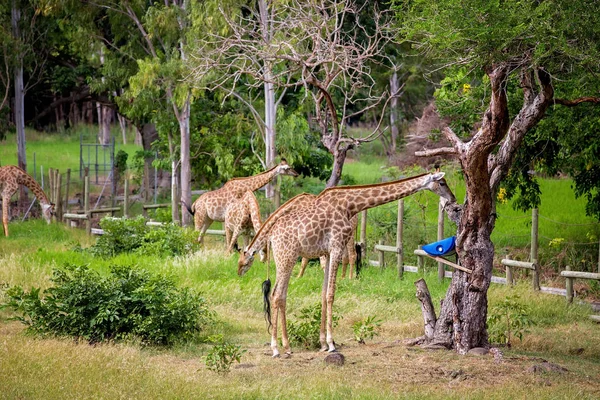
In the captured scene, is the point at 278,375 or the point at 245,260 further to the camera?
the point at 245,260

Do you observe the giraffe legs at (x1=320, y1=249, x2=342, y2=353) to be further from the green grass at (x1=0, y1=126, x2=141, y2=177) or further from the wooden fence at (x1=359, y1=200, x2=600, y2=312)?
the green grass at (x1=0, y1=126, x2=141, y2=177)

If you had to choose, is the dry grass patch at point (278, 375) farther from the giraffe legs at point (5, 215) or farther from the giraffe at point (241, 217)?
→ the giraffe legs at point (5, 215)

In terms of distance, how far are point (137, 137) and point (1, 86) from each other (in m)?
19.0

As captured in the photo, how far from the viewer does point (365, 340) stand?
1353cm

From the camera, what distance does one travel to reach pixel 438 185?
1254 centimetres

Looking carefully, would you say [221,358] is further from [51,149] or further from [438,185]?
[51,149]

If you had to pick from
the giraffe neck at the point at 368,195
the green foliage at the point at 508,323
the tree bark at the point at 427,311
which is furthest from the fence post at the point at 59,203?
the tree bark at the point at 427,311

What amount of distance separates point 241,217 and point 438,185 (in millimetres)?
6925

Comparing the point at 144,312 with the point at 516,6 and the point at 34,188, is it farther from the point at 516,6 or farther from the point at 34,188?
the point at 34,188

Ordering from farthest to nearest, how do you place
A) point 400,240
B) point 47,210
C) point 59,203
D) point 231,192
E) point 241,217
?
point 59,203 → point 47,210 → point 231,192 → point 241,217 → point 400,240

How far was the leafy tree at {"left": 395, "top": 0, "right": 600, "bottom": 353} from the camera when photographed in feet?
36.9

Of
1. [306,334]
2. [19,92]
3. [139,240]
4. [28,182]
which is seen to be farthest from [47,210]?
[306,334]

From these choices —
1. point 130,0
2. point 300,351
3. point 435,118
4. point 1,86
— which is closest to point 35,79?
point 1,86

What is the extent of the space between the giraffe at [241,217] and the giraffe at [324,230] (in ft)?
16.6
